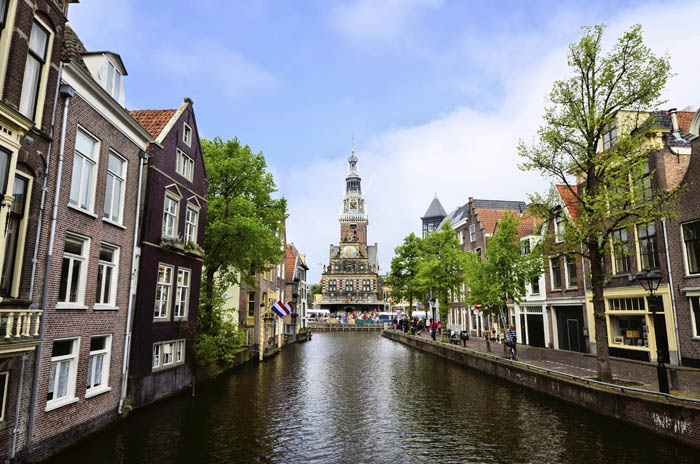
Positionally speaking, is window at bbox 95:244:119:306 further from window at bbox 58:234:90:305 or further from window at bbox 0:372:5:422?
window at bbox 0:372:5:422

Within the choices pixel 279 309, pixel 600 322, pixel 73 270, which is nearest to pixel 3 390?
pixel 73 270

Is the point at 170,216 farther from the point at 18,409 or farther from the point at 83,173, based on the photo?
the point at 18,409

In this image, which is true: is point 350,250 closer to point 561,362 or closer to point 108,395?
point 561,362

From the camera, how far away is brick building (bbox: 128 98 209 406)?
16203 mm

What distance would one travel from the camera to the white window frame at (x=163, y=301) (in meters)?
17.4

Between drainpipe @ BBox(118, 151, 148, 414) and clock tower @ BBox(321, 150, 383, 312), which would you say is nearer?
drainpipe @ BBox(118, 151, 148, 414)

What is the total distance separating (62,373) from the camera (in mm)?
11734

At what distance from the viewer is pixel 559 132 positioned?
1739cm

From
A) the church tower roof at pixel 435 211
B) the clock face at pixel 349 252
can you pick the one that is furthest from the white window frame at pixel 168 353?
the church tower roof at pixel 435 211

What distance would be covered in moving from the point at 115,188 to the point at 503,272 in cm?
2239

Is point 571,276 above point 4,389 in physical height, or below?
above

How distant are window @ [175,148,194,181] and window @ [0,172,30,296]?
9.54m

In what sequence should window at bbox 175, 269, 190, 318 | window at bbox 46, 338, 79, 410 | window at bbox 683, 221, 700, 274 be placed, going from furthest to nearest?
window at bbox 683, 221, 700, 274 < window at bbox 175, 269, 190, 318 < window at bbox 46, 338, 79, 410

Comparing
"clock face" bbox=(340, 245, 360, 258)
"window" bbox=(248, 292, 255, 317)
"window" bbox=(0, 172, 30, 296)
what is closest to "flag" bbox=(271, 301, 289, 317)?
"window" bbox=(248, 292, 255, 317)
